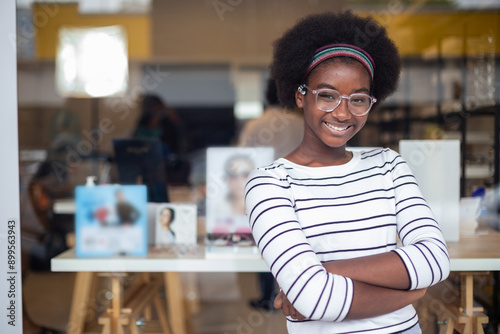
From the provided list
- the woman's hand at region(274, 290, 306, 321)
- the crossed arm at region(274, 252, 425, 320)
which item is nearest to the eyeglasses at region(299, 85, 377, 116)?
the crossed arm at region(274, 252, 425, 320)

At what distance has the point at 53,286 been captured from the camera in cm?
322

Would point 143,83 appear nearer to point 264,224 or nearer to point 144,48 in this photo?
point 144,48

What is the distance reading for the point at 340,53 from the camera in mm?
1385

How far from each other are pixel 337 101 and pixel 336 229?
0.33 metres

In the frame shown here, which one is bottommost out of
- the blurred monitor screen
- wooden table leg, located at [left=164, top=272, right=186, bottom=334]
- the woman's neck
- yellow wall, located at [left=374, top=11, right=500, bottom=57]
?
wooden table leg, located at [left=164, top=272, right=186, bottom=334]

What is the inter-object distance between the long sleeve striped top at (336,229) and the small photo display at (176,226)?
3.21ft

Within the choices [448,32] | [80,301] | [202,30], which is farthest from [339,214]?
[202,30]

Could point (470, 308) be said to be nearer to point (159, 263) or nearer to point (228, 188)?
point (228, 188)

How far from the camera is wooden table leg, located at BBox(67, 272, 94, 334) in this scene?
2379 millimetres

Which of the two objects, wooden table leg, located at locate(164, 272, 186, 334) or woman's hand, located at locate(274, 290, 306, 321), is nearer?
woman's hand, located at locate(274, 290, 306, 321)

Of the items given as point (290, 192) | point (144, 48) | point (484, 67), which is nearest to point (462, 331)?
point (290, 192)

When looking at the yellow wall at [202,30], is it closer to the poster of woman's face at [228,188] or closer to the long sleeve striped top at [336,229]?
the poster of woman's face at [228,188]

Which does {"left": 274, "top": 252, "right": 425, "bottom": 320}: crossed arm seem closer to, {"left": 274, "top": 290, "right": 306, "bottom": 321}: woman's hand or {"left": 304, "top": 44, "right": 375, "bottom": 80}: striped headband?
{"left": 274, "top": 290, "right": 306, "bottom": 321}: woman's hand

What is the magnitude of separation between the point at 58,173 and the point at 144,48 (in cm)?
266
